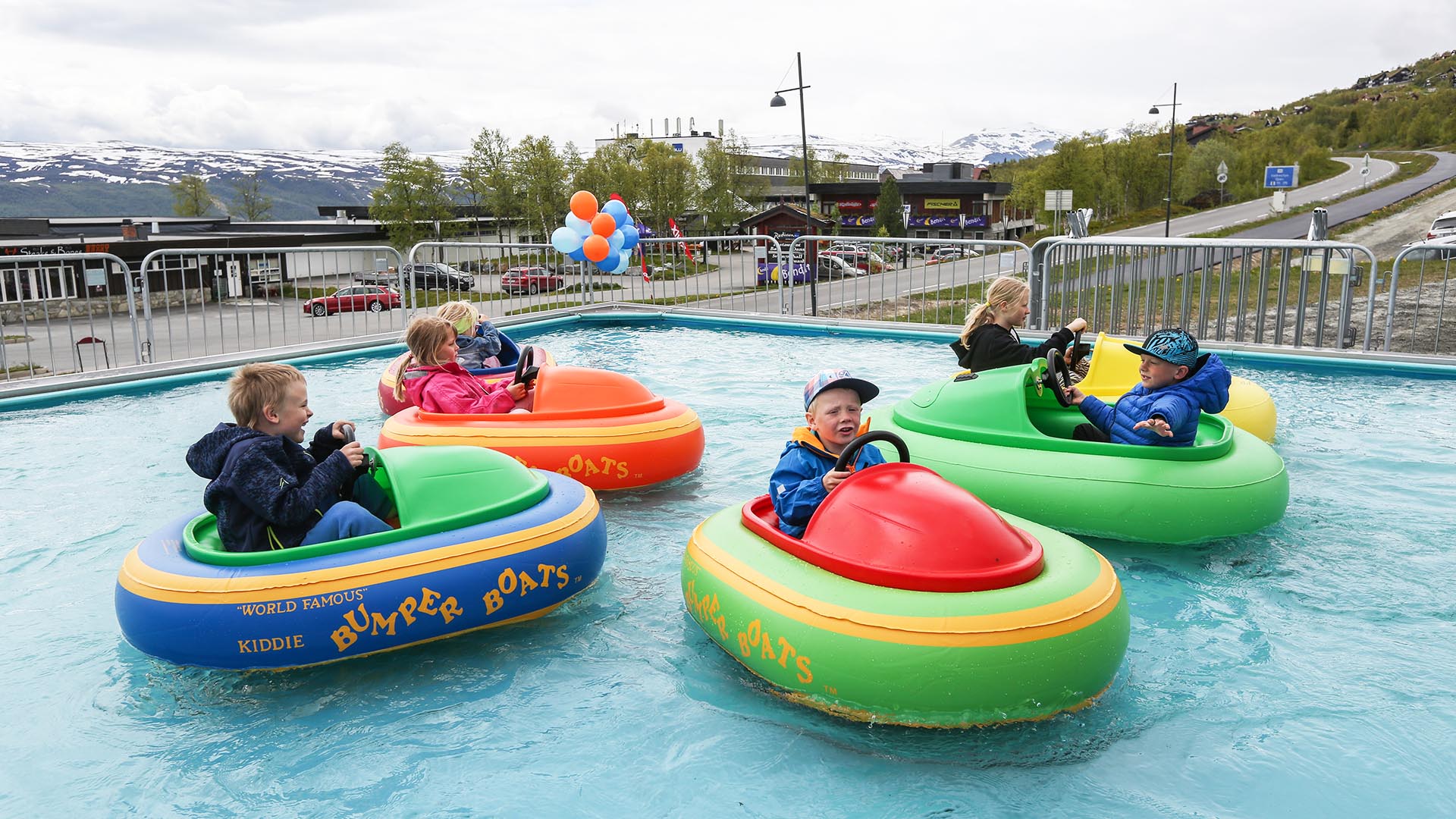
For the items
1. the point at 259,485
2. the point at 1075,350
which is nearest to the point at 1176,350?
the point at 1075,350

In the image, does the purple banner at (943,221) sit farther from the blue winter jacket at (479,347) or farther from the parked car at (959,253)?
the blue winter jacket at (479,347)

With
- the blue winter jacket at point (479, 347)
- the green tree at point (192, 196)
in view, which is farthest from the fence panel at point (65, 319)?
the green tree at point (192, 196)

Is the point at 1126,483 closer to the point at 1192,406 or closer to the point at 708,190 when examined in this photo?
the point at 1192,406

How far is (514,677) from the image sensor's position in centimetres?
398

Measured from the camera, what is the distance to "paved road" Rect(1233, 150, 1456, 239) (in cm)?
4272

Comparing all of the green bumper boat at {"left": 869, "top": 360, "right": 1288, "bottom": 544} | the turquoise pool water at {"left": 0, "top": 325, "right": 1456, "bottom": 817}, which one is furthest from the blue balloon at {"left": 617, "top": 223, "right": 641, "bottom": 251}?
the green bumper boat at {"left": 869, "top": 360, "right": 1288, "bottom": 544}

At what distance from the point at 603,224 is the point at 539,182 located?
49978mm

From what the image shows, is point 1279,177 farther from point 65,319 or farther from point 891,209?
point 65,319

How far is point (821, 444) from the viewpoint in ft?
13.5

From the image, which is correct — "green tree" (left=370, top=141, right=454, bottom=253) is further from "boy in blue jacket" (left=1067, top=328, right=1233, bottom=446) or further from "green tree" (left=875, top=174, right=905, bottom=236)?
"boy in blue jacket" (left=1067, top=328, right=1233, bottom=446)

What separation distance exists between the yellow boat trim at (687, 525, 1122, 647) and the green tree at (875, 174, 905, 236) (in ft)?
231

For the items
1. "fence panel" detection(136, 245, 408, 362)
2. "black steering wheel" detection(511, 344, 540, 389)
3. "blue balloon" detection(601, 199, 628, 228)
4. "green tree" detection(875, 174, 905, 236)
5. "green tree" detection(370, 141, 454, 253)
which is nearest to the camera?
"black steering wheel" detection(511, 344, 540, 389)

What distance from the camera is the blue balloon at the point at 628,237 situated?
14148mm

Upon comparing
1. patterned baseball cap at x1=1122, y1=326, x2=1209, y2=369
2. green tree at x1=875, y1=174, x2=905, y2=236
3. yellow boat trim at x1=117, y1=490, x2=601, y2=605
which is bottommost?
yellow boat trim at x1=117, y1=490, x2=601, y2=605
